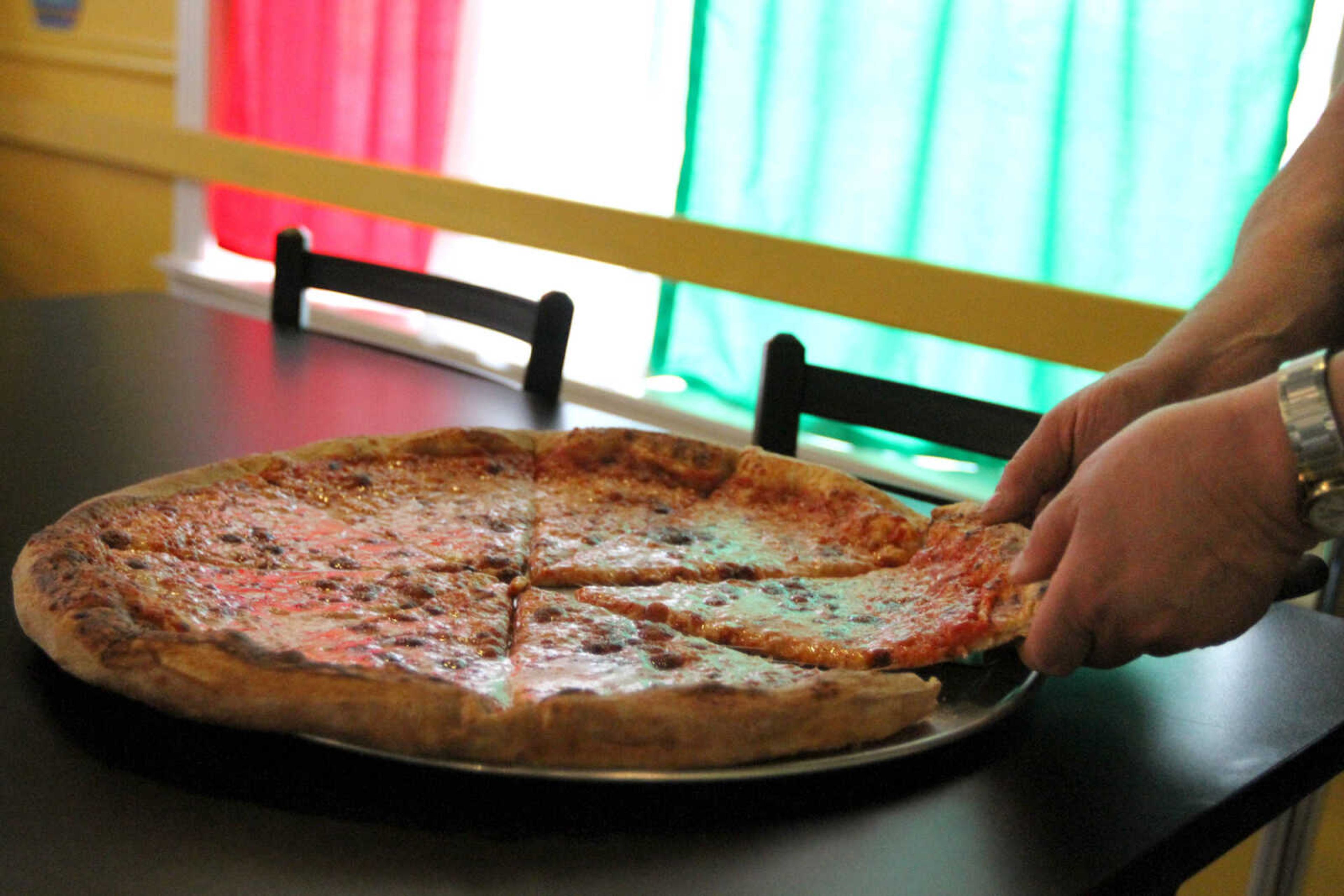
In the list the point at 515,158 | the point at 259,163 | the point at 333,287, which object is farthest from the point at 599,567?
the point at 259,163

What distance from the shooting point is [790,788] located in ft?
2.50

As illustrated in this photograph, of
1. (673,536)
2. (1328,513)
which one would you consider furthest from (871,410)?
(1328,513)

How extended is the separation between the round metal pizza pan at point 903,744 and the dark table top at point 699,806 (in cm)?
1

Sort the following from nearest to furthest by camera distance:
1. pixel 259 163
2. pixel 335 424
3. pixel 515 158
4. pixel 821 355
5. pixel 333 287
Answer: pixel 335 424
pixel 333 287
pixel 821 355
pixel 515 158
pixel 259 163

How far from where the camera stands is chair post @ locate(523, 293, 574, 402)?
6.21 feet

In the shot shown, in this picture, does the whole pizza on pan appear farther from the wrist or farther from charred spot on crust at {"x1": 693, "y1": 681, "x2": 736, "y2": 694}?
the wrist

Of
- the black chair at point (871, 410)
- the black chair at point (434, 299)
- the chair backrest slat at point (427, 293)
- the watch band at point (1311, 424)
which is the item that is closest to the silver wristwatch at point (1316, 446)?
the watch band at point (1311, 424)

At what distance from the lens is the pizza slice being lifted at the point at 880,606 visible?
0.95 meters

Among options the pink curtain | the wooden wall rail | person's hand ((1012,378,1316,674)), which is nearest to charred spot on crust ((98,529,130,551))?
person's hand ((1012,378,1316,674))

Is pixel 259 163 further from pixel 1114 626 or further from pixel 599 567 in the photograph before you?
pixel 1114 626

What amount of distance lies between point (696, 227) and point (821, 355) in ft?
→ 1.38

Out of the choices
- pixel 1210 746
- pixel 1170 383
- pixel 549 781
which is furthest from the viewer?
pixel 1170 383

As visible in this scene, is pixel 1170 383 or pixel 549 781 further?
pixel 1170 383

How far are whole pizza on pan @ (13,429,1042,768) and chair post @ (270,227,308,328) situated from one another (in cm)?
92
